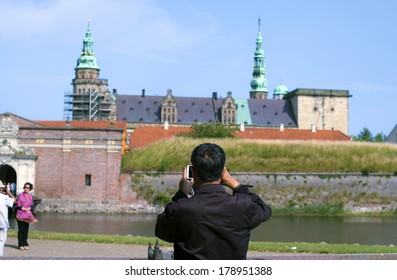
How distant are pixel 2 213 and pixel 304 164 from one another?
108 ft

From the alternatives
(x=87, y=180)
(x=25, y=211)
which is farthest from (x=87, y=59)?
(x=25, y=211)

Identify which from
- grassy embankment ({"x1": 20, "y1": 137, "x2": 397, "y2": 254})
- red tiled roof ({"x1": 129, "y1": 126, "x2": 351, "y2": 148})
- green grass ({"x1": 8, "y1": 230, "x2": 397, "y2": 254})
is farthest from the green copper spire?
green grass ({"x1": 8, "y1": 230, "x2": 397, "y2": 254})

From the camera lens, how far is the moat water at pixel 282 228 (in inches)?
947

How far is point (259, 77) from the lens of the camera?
381 ft

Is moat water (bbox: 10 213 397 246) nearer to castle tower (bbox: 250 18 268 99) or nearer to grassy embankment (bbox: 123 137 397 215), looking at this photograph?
grassy embankment (bbox: 123 137 397 215)

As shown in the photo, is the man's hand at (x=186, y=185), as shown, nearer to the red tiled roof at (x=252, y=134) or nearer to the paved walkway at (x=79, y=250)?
the paved walkway at (x=79, y=250)

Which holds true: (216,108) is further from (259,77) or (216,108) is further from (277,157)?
(277,157)

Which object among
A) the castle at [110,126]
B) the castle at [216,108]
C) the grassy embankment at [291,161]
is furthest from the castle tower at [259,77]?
the grassy embankment at [291,161]

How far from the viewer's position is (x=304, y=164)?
4281 centimetres

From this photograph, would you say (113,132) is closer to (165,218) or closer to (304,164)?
(304,164)

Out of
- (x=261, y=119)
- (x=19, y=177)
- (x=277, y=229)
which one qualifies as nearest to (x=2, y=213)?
(x=277, y=229)

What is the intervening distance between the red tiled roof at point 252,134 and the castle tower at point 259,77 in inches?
1823

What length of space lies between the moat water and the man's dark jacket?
18549 millimetres

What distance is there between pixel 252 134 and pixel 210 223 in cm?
6061
